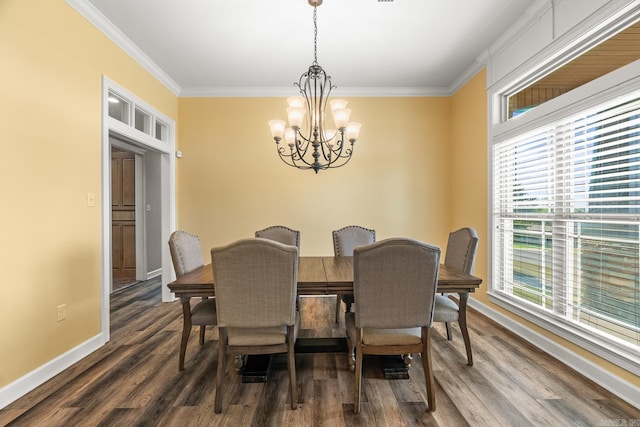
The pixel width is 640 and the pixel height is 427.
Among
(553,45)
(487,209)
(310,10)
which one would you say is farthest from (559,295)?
(310,10)

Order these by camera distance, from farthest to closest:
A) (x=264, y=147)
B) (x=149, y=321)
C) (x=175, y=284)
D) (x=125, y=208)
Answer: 1. (x=125, y=208)
2. (x=264, y=147)
3. (x=149, y=321)
4. (x=175, y=284)

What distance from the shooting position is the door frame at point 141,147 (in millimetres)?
2646

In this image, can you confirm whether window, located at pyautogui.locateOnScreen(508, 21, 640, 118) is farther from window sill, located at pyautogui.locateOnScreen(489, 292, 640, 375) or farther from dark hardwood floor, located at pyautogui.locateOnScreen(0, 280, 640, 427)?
dark hardwood floor, located at pyautogui.locateOnScreen(0, 280, 640, 427)

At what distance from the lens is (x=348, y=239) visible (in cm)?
318

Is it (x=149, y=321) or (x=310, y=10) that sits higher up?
(x=310, y=10)

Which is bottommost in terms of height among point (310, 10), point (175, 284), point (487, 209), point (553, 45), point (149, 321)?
point (149, 321)

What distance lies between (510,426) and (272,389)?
1377 millimetres

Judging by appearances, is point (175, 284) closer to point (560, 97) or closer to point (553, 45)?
point (560, 97)

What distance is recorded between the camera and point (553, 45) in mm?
2373

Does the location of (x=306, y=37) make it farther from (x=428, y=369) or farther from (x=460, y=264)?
(x=428, y=369)

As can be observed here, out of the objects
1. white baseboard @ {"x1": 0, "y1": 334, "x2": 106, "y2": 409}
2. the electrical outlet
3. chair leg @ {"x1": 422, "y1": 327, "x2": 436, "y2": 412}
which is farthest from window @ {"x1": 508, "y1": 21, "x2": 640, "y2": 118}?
white baseboard @ {"x1": 0, "y1": 334, "x2": 106, "y2": 409}

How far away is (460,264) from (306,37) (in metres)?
2.50

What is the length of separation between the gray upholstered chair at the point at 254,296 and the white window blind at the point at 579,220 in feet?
6.86

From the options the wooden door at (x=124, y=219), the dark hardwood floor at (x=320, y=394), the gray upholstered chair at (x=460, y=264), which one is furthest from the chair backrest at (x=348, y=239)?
the wooden door at (x=124, y=219)
